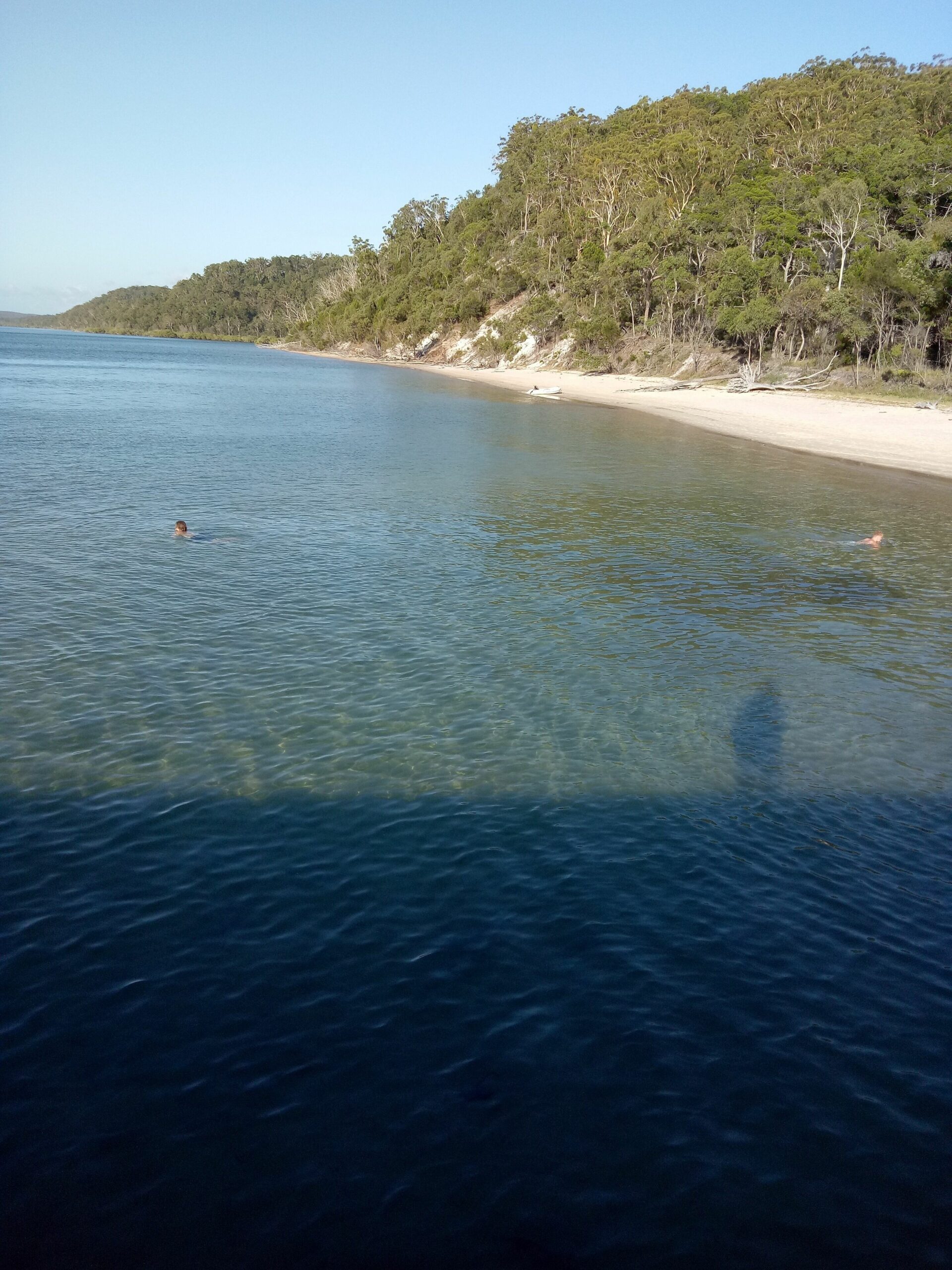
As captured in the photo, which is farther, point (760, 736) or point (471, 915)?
point (760, 736)

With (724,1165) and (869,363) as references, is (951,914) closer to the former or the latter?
(724,1165)

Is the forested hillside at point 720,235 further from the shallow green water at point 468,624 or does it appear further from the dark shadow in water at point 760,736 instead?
the dark shadow in water at point 760,736

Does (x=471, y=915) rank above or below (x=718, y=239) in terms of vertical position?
below

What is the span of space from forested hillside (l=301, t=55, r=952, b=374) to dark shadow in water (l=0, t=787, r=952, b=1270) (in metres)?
58.5

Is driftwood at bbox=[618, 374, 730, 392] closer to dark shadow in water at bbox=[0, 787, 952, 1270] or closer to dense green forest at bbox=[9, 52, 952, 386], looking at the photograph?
dense green forest at bbox=[9, 52, 952, 386]

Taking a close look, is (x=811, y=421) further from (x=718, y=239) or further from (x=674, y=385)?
(x=718, y=239)

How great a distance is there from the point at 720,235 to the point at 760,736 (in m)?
78.6

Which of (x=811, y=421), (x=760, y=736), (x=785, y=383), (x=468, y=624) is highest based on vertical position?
(x=785, y=383)

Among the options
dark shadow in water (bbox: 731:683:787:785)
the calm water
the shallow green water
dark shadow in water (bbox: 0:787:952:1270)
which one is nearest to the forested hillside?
the shallow green water

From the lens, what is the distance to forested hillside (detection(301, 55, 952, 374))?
63.3 metres

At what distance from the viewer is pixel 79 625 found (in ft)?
59.2

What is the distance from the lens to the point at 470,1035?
8062 millimetres

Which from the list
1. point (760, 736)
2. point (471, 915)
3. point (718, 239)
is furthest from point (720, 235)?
point (471, 915)

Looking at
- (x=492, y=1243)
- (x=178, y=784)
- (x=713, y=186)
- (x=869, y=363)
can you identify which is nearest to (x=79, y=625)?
(x=178, y=784)
